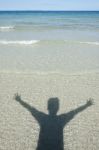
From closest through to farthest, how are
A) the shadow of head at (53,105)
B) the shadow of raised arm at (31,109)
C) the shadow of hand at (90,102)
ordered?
1. the shadow of raised arm at (31,109)
2. the shadow of head at (53,105)
3. the shadow of hand at (90,102)

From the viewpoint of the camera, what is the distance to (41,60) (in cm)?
1213

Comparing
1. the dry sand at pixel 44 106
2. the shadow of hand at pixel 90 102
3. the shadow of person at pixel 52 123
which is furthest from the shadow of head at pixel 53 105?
the shadow of hand at pixel 90 102

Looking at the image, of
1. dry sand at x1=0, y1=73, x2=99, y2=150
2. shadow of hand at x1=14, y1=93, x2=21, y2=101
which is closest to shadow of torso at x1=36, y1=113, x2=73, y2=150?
dry sand at x1=0, y1=73, x2=99, y2=150

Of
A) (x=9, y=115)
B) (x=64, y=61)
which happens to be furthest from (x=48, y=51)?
(x=9, y=115)

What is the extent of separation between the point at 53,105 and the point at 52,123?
1110mm

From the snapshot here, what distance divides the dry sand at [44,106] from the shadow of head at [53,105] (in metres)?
0.11

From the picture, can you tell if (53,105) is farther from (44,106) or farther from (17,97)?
(17,97)

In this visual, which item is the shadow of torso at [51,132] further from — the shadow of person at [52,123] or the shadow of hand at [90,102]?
the shadow of hand at [90,102]

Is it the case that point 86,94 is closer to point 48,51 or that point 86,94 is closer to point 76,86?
point 76,86

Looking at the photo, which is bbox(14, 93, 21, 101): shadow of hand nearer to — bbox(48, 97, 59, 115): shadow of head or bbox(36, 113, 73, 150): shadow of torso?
bbox(48, 97, 59, 115): shadow of head

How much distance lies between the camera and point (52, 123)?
5859 millimetres

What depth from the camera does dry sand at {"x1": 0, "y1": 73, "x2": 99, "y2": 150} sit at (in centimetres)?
522

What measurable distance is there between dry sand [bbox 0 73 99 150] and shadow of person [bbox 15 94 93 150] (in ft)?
0.34

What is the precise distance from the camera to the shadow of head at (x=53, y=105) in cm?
654
